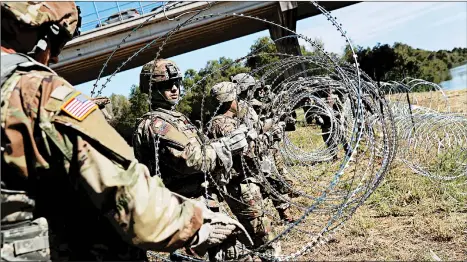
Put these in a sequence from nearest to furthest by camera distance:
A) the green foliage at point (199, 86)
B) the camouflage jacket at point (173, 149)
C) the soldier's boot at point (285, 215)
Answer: the camouflage jacket at point (173, 149)
the soldier's boot at point (285, 215)
the green foliage at point (199, 86)

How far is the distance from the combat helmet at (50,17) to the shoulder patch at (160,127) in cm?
167

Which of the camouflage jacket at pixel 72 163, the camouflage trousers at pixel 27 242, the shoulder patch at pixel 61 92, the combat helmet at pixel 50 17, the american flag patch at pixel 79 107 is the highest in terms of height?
the combat helmet at pixel 50 17

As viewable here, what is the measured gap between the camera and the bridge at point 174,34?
2108cm

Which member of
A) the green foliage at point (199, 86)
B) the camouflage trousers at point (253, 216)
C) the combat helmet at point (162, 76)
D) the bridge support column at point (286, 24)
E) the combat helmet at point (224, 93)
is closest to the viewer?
the combat helmet at point (162, 76)

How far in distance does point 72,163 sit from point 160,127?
208 centimetres

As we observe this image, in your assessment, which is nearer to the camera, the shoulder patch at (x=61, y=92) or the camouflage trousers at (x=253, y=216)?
the shoulder patch at (x=61, y=92)

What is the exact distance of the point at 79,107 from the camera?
2.05 m

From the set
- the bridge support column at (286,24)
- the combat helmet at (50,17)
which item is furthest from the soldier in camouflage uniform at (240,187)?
the bridge support column at (286,24)

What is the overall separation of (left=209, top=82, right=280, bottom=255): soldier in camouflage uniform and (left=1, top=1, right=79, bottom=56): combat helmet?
9.26 feet

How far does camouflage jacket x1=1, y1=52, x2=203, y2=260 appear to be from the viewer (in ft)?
6.52

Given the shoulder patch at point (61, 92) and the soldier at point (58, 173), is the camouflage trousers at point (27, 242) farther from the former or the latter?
the shoulder patch at point (61, 92)

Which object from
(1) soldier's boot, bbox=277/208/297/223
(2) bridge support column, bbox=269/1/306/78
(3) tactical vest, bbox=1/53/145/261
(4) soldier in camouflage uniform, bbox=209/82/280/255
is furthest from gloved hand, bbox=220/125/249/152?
(2) bridge support column, bbox=269/1/306/78

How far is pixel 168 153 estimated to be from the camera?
4.05 m

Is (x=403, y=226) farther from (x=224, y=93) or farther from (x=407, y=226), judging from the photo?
(x=224, y=93)
